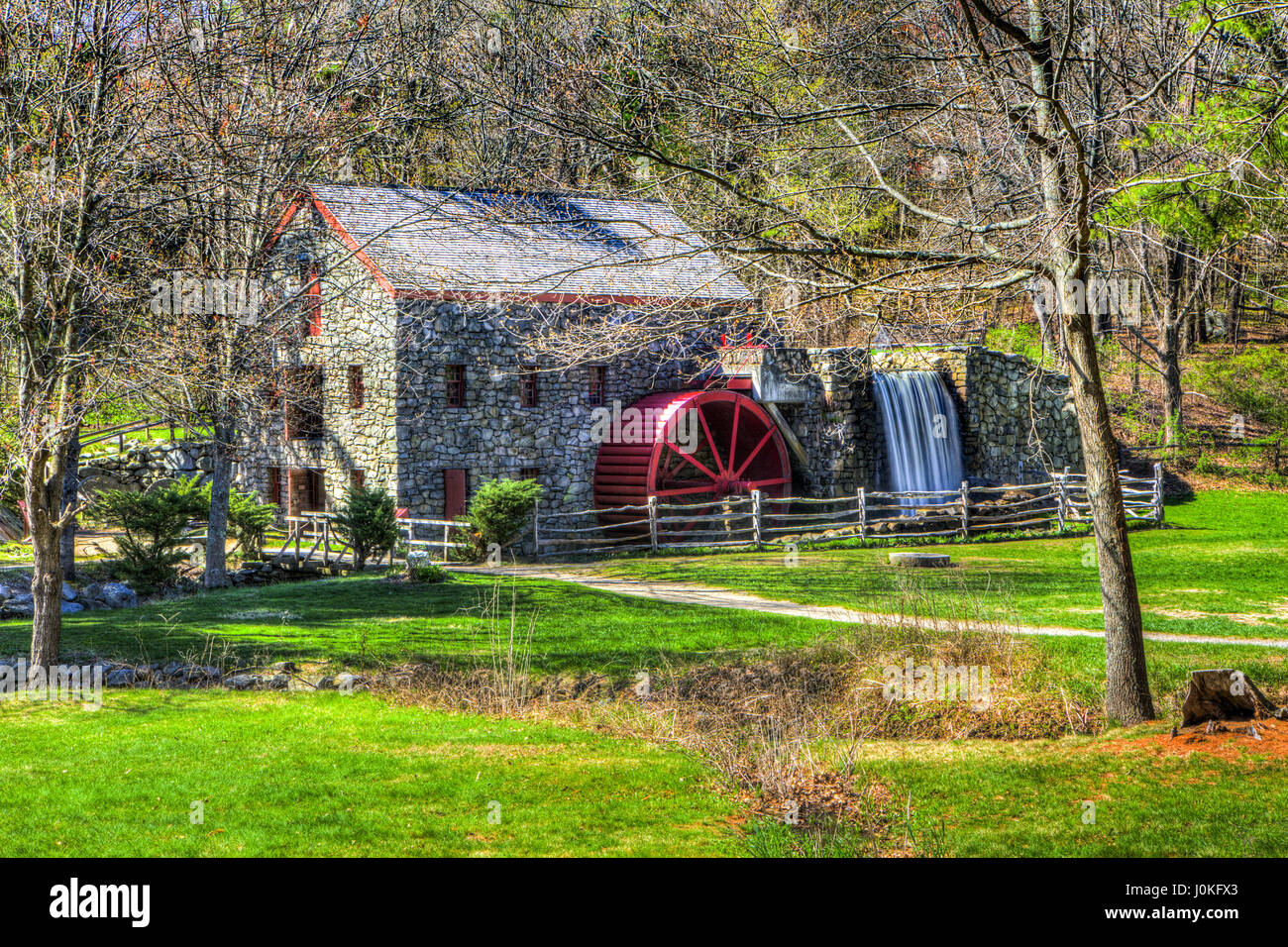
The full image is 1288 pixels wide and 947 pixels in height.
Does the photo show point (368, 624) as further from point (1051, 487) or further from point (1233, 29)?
point (1051, 487)

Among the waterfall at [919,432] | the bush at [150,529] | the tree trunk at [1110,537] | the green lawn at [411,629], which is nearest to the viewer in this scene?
the tree trunk at [1110,537]

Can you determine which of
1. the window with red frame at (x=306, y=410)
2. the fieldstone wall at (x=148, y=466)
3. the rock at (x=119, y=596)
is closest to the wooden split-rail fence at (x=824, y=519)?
the window with red frame at (x=306, y=410)

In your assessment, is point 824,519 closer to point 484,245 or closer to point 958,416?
point 958,416

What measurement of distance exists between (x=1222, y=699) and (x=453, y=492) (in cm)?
1561

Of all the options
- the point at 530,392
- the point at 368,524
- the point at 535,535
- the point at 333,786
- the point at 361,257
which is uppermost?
the point at 361,257

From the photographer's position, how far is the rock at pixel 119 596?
16.4 meters

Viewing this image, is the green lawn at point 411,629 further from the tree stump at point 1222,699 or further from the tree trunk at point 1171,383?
the tree trunk at point 1171,383

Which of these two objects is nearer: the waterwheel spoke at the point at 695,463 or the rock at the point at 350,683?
the rock at the point at 350,683

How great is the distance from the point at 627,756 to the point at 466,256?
1407 cm

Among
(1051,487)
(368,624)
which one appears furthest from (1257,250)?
(368,624)

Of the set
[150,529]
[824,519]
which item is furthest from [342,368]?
[824,519]

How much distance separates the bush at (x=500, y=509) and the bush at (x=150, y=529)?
16.3 ft

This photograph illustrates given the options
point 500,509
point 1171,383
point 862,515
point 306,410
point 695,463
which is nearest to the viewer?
point 500,509

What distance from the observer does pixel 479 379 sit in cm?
2169
